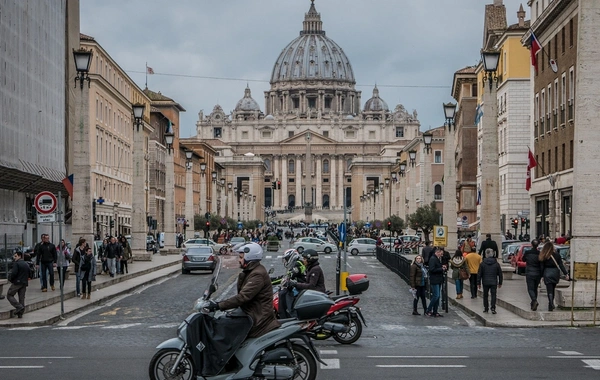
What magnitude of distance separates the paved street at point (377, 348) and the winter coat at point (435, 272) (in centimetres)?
79

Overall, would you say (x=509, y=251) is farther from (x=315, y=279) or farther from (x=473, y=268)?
(x=315, y=279)

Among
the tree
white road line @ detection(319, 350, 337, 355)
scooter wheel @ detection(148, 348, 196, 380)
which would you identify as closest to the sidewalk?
white road line @ detection(319, 350, 337, 355)

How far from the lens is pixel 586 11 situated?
72.4ft

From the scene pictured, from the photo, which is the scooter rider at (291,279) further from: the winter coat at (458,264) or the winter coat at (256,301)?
the winter coat at (458,264)

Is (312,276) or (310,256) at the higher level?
(310,256)

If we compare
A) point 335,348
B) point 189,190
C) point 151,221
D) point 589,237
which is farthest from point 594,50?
point 151,221

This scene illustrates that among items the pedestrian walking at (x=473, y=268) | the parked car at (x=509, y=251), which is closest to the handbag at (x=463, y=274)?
the pedestrian walking at (x=473, y=268)

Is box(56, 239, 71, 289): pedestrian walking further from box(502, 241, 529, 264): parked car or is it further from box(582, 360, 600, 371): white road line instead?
box(502, 241, 529, 264): parked car

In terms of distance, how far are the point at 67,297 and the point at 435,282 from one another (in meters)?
9.65

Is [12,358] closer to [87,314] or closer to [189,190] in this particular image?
[87,314]

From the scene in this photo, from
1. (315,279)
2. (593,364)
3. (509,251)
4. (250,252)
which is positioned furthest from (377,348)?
(509,251)

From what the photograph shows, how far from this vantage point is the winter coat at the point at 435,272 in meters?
24.9

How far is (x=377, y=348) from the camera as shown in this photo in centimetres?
1762

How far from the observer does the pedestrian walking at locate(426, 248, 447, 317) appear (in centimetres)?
2452
